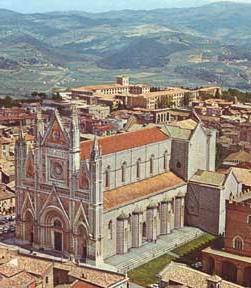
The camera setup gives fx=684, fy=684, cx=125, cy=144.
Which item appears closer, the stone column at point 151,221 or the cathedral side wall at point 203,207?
the stone column at point 151,221

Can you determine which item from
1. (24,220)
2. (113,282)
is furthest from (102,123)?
(113,282)

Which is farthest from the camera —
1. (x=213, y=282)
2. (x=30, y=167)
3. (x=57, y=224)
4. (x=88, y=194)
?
(x=30, y=167)

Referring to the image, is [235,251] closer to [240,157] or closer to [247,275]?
[247,275]

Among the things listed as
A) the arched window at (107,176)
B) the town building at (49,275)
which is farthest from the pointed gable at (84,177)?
the town building at (49,275)

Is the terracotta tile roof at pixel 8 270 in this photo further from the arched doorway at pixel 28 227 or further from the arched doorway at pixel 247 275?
the arched doorway at pixel 247 275

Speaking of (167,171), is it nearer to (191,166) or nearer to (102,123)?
(191,166)

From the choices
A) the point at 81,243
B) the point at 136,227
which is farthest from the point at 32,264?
the point at 136,227

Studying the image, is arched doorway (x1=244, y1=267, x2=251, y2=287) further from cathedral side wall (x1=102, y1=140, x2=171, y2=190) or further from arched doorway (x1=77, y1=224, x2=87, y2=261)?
cathedral side wall (x1=102, y1=140, x2=171, y2=190)
